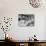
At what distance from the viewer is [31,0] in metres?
2.89

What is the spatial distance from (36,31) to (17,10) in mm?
675

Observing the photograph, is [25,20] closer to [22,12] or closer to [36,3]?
[22,12]

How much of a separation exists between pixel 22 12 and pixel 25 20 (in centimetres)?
20

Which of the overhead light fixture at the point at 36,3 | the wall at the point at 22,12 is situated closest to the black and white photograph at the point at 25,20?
the wall at the point at 22,12

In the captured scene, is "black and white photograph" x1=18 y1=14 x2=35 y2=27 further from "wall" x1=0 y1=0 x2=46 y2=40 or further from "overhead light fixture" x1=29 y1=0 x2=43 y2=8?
"overhead light fixture" x1=29 y1=0 x2=43 y2=8

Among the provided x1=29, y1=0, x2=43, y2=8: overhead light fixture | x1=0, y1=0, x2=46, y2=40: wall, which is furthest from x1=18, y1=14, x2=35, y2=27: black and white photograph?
x1=29, y1=0, x2=43, y2=8: overhead light fixture

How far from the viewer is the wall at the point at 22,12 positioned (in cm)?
281

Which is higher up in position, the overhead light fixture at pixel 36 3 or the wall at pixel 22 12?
the overhead light fixture at pixel 36 3

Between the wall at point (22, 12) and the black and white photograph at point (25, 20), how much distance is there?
2.8 inches

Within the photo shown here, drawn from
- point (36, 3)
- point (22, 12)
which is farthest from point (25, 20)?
point (36, 3)

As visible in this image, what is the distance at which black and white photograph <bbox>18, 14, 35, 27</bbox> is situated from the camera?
284cm

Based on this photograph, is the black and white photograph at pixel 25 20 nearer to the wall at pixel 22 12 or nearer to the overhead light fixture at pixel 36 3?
the wall at pixel 22 12

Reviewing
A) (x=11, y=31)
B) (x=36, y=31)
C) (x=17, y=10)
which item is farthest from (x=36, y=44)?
(x=17, y=10)

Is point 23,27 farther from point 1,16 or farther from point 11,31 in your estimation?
point 1,16
